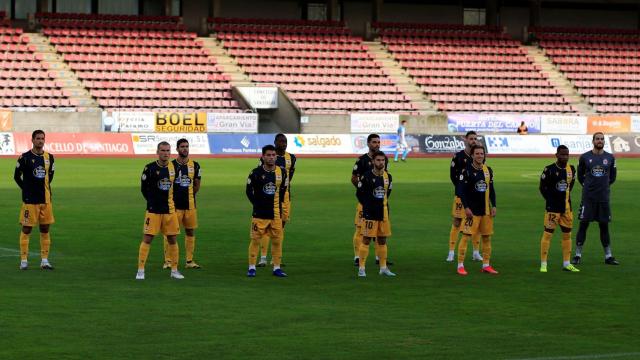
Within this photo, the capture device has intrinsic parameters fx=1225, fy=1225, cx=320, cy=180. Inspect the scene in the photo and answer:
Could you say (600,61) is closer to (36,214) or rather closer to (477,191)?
(477,191)

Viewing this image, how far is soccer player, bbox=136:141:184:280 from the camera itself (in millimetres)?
17094

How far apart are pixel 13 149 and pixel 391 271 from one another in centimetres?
3504

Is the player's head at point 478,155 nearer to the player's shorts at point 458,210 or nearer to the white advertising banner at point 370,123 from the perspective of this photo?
the player's shorts at point 458,210

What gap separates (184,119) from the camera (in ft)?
186

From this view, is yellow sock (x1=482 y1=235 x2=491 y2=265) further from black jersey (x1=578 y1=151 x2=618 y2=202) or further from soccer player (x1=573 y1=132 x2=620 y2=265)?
black jersey (x1=578 y1=151 x2=618 y2=202)

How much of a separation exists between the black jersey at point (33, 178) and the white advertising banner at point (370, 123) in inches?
1649

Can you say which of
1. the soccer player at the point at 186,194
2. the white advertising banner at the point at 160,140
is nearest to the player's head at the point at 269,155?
the soccer player at the point at 186,194

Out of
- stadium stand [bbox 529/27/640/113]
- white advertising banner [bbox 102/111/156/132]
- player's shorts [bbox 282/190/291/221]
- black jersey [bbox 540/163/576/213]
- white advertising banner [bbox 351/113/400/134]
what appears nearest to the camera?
black jersey [bbox 540/163/576/213]

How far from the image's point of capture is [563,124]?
2478 inches

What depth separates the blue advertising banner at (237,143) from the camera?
54656 mm

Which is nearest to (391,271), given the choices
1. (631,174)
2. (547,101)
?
(631,174)

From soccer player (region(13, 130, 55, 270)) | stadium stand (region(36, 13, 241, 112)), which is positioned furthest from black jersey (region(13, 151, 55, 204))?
stadium stand (region(36, 13, 241, 112))

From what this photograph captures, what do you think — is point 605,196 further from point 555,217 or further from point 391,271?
point 391,271

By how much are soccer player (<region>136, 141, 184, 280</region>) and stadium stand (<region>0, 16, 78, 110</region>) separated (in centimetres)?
4078
